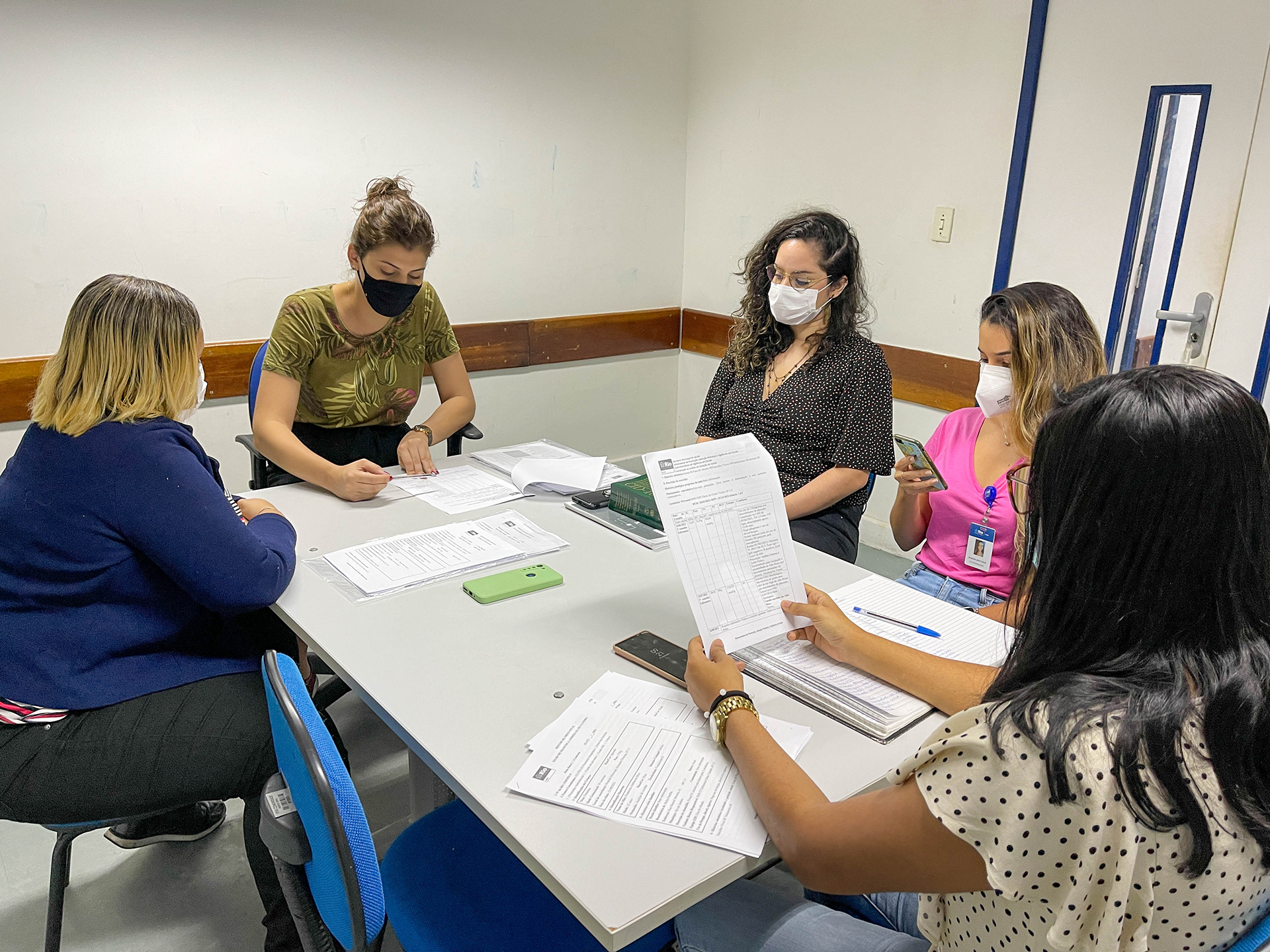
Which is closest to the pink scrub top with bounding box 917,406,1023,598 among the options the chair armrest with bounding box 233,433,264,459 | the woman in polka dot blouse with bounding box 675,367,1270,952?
the woman in polka dot blouse with bounding box 675,367,1270,952

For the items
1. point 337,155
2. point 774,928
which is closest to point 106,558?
point 774,928

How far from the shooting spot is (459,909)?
1174 mm

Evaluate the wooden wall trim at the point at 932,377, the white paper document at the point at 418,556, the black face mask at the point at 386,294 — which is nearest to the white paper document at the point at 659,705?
the white paper document at the point at 418,556

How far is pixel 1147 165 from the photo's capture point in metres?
2.63

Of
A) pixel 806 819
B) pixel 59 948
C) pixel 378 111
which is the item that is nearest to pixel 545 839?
pixel 806 819

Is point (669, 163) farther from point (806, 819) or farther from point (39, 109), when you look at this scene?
point (806, 819)

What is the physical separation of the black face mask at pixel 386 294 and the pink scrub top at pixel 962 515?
1.32 meters

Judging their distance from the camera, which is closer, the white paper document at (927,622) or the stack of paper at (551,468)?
the white paper document at (927,622)

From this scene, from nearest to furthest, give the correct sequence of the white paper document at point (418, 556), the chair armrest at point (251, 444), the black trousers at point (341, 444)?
the white paper document at point (418, 556) < the chair armrest at point (251, 444) < the black trousers at point (341, 444)

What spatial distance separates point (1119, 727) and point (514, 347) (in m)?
3.22

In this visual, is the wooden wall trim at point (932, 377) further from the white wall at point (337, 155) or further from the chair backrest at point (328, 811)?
the chair backrest at point (328, 811)

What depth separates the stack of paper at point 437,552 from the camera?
1602 mm

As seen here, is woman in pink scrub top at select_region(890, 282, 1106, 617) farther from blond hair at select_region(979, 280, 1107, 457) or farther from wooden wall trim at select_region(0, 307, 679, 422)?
wooden wall trim at select_region(0, 307, 679, 422)

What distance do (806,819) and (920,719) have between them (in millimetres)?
371
